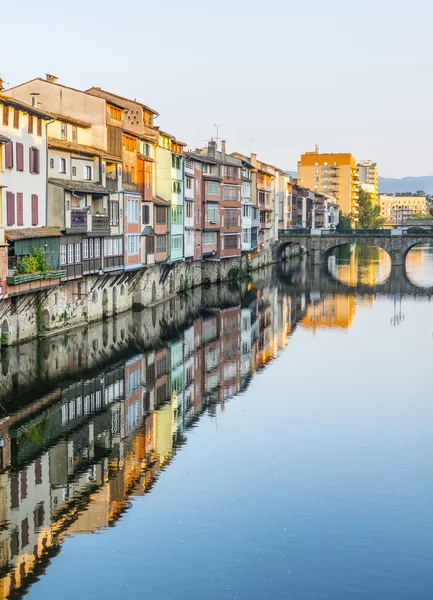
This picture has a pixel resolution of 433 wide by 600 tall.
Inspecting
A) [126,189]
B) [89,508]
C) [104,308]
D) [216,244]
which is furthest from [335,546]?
[216,244]

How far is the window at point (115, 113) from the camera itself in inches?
2768

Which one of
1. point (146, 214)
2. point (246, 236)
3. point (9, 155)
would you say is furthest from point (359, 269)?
point (9, 155)

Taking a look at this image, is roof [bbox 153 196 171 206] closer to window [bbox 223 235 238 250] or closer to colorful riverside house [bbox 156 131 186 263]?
colorful riverside house [bbox 156 131 186 263]

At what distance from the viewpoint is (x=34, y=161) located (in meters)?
57.8

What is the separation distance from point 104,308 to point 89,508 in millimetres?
39684

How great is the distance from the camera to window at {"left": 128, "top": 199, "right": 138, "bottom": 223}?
7319 centimetres

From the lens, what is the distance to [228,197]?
375ft

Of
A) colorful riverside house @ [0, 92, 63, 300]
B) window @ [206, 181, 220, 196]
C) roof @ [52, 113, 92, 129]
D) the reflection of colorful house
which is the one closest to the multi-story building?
window @ [206, 181, 220, 196]

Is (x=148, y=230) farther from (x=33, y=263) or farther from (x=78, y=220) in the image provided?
(x=33, y=263)

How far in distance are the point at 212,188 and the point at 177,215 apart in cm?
1814

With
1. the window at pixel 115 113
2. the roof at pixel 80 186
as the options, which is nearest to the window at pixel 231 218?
the window at pixel 115 113

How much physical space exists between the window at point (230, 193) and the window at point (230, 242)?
190 inches

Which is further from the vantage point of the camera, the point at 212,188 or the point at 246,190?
the point at 246,190

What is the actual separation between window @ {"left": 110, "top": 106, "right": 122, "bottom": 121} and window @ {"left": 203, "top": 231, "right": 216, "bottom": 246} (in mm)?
32732
